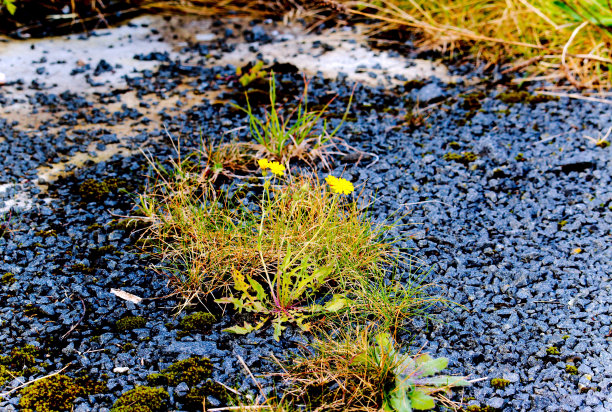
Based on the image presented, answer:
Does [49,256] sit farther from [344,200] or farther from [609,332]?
[609,332]

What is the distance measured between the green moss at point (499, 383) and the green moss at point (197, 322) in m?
1.00

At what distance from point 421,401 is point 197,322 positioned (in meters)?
0.85

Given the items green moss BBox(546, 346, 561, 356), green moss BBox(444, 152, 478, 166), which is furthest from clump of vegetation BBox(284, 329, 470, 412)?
green moss BBox(444, 152, 478, 166)

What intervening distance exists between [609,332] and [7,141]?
3.10 meters

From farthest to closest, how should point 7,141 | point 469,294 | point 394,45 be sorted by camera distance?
point 394,45 < point 7,141 < point 469,294

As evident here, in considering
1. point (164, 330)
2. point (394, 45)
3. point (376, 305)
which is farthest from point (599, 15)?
point (164, 330)

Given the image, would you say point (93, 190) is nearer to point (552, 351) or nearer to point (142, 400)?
point (142, 400)

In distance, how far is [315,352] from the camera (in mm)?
1886

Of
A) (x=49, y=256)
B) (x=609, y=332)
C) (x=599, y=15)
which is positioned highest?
(x=599, y=15)

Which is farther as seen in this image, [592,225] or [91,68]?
[91,68]

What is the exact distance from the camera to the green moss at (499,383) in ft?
5.87

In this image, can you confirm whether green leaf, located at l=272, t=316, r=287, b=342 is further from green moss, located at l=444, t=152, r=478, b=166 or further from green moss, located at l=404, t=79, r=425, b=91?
green moss, located at l=404, t=79, r=425, b=91

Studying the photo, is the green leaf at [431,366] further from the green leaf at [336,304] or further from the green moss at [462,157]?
the green moss at [462,157]

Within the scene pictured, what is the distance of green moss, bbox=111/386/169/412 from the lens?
5.42ft
